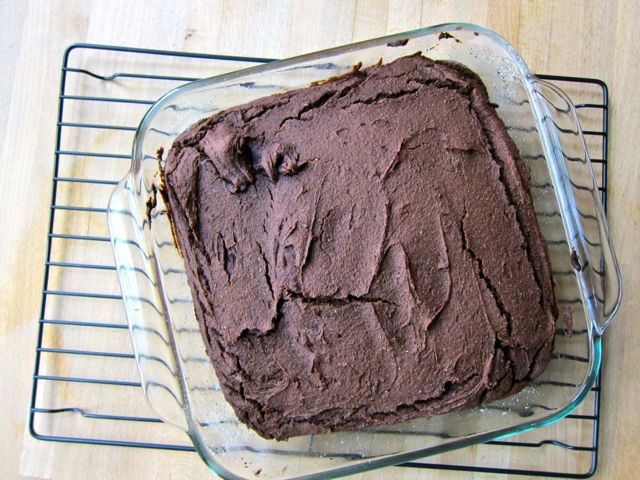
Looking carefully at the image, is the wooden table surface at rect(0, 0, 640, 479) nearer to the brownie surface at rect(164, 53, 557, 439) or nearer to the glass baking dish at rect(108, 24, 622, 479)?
the glass baking dish at rect(108, 24, 622, 479)

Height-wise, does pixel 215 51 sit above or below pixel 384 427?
above

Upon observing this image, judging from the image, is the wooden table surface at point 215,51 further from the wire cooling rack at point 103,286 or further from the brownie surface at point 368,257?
the brownie surface at point 368,257

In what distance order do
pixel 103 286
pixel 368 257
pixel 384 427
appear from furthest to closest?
1. pixel 103 286
2. pixel 384 427
3. pixel 368 257

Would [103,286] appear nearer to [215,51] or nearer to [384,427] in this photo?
[215,51]

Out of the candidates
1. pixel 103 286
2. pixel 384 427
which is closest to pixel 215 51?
pixel 103 286

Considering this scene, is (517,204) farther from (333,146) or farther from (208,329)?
(208,329)

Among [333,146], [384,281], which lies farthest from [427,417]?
[333,146]
